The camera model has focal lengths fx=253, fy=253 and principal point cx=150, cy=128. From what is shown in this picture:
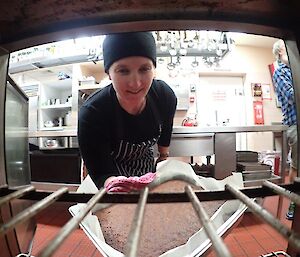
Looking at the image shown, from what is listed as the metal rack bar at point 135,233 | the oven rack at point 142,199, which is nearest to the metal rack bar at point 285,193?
the oven rack at point 142,199

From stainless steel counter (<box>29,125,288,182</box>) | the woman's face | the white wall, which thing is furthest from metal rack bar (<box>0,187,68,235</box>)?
the white wall

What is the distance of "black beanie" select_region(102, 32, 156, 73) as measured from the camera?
0.51 meters

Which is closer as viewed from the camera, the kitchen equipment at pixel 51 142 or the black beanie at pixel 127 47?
the black beanie at pixel 127 47

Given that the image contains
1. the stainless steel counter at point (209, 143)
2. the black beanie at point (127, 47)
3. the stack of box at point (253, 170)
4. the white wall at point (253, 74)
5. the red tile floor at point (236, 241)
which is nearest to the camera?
the black beanie at point (127, 47)

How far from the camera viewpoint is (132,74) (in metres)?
0.51

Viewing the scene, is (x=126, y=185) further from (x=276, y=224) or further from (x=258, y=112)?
(x=258, y=112)

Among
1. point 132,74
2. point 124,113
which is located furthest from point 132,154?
point 132,74

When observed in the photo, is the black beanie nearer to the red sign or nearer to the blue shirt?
the blue shirt

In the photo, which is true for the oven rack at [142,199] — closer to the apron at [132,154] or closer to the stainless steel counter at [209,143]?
the apron at [132,154]

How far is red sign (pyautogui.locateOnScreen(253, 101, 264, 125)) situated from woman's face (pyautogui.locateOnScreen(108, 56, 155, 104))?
9.02 feet

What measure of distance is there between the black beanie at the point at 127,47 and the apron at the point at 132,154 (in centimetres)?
13

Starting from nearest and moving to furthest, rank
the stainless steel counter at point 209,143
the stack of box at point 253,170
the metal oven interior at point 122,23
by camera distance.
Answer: the metal oven interior at point 122,23 → the stainless steel counter at point 209,143 → the stack of box at point 253,170

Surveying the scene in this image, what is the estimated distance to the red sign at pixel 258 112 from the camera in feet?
9.82

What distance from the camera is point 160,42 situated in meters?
1.52
